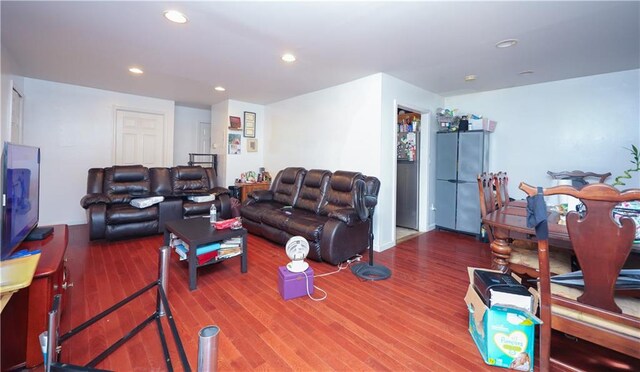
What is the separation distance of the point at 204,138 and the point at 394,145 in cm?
453

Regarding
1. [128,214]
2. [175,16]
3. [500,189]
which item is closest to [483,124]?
[500,189]

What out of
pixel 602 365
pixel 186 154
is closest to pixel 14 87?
pixel 186 154

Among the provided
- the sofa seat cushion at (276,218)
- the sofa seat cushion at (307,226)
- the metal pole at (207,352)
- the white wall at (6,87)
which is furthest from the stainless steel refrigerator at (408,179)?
the white wall at (6,87)

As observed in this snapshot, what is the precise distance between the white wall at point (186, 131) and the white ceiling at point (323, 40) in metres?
2.01

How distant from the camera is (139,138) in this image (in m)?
5.06

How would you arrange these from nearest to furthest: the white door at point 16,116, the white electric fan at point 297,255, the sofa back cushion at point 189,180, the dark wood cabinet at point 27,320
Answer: the dark wood cabinet at point 27,320 → the white electric fan at point 297,255 → the white door at point 16,116 → the sofa back cushion at point 189,180

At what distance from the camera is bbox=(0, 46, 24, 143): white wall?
113 inches

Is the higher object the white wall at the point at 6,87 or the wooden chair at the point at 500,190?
the white wall at the point at 6,87

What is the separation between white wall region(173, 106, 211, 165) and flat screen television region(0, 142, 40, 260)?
13.3ft

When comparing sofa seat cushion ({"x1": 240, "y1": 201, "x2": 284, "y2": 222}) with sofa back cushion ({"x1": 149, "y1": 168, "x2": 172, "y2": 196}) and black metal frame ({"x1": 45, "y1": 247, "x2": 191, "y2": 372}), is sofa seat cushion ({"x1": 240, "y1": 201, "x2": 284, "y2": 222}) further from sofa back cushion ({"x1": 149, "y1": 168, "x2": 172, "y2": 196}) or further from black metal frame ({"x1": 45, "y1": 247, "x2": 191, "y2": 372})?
black metal frame ({"x1": 45, "y1": 247, "x2": 191, "y2": 372})

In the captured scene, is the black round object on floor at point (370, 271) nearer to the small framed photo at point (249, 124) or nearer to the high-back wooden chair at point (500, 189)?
the high-back wooden chair at point (500, 189)

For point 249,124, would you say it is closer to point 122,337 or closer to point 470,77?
point 470,77

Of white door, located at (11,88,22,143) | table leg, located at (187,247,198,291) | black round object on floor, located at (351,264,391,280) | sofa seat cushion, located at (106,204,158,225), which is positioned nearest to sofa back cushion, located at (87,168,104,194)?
sofa seat cushion, located at (106,204,158,225)

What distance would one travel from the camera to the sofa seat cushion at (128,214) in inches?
136
